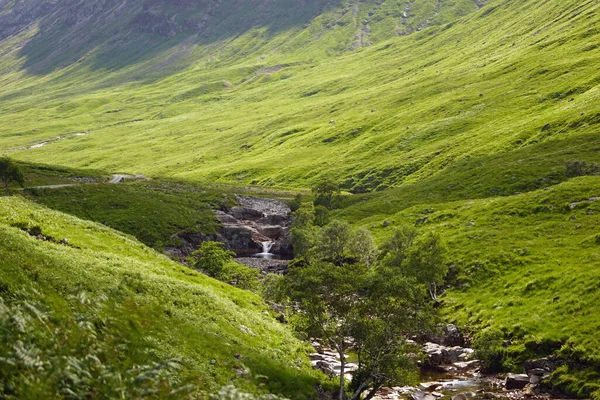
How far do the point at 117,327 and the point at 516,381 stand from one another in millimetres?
37233

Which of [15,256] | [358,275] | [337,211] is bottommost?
[337,211]

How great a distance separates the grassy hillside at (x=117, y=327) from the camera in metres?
9.85

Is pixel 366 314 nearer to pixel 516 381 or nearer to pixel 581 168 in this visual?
pixel 516 381

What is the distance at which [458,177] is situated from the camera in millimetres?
133750

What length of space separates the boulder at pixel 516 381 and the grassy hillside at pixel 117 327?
1899 cm

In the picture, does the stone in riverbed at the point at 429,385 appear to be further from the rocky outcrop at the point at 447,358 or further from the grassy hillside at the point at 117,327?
the grassy hillside at the point at 117,327

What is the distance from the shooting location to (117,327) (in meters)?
23.1

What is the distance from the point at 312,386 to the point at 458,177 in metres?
109

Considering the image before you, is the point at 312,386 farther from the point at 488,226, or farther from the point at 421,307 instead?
the point at 488,226

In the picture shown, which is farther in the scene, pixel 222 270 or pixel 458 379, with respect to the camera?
pixel 222 270

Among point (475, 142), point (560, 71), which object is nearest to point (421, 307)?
point (475, 142)

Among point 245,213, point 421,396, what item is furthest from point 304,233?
point 421,396

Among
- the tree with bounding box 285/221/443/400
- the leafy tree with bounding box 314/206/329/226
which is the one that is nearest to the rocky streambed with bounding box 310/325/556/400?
the tree with bounding box 285/221/443/400

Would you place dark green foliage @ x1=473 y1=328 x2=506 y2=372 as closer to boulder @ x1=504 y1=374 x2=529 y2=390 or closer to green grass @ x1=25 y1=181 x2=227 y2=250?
boulder @ x1=504 y1=374 x2=529 y2=390
